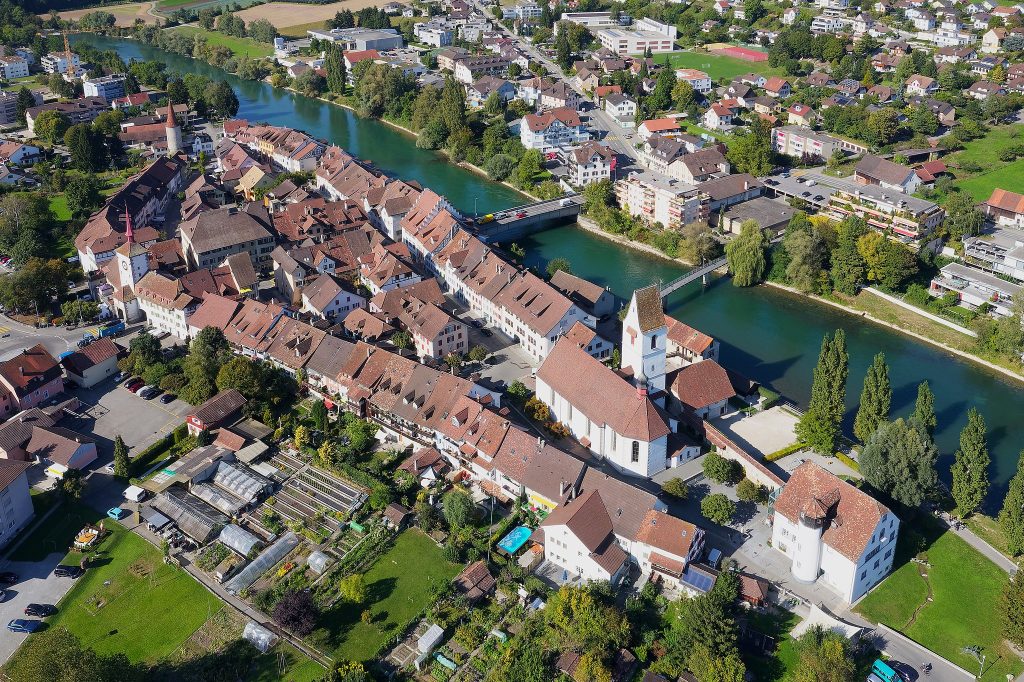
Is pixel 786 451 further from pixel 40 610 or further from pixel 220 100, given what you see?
pixel 220 100

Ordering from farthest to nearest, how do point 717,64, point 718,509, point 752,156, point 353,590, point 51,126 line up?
point 717,64, point 51,126, point 752,156, point 718,509, point 353,590

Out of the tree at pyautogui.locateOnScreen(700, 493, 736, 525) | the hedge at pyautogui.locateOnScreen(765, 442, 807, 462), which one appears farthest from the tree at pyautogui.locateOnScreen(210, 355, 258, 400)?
the hedge at pyautogui.locateOnScreen(765, 442, 807, 462)

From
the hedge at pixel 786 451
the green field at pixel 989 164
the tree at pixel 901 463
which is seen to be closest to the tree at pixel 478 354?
the hedge at pixel 786 451

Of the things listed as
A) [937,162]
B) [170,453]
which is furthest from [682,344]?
[937,162]

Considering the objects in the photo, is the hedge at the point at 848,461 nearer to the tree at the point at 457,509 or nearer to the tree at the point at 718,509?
the tree at the point at 718,509

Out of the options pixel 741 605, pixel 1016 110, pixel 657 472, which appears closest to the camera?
pixel 741 605

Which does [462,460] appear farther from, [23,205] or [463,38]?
[463,38]

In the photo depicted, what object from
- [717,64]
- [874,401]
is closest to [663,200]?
[874,401]
